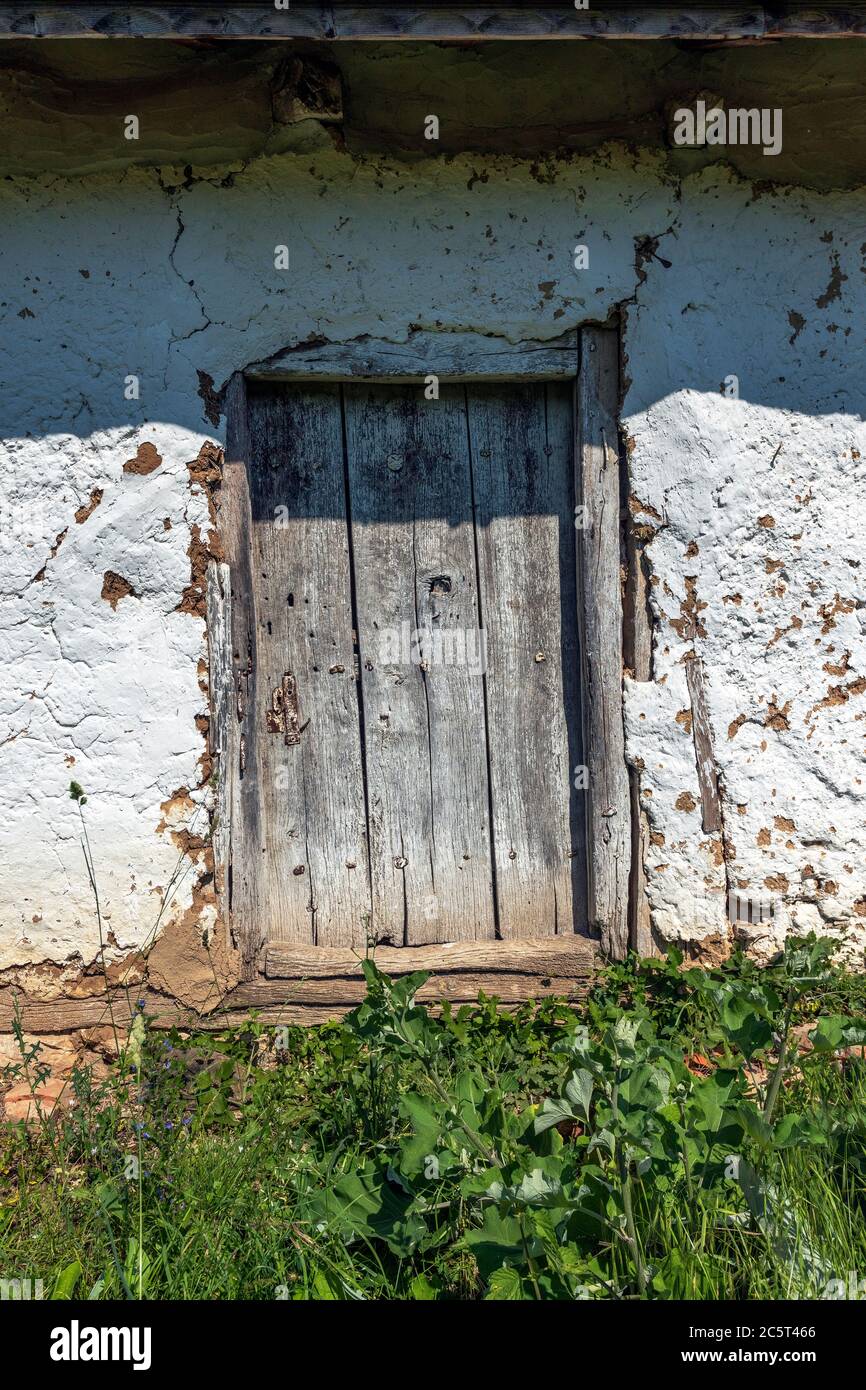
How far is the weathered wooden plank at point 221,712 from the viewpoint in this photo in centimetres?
269

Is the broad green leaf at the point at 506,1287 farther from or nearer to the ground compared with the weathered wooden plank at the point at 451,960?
nearer to the ground

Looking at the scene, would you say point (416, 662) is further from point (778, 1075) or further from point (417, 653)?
point (778, 1075)

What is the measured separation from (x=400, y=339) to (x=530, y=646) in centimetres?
97

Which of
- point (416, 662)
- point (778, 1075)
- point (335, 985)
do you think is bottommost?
point (778, 1075)

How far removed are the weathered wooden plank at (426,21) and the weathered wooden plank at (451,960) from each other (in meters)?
2.36

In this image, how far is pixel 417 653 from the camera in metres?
2.88

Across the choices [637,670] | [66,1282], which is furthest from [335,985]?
[637,670]

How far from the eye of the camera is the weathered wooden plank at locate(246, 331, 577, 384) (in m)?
2.73

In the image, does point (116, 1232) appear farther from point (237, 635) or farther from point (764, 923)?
point (764, 923)

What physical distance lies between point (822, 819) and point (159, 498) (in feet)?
6.94

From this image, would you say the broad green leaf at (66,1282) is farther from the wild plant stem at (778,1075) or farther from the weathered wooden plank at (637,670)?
the weathered wooden plank at (637,670)

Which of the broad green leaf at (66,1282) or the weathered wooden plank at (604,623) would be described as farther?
the weathered wooden plank at (604,623)

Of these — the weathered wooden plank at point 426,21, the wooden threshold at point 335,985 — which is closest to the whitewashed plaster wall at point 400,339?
the wooden threshold at point 335,985

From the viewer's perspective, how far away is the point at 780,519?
2783 mm
